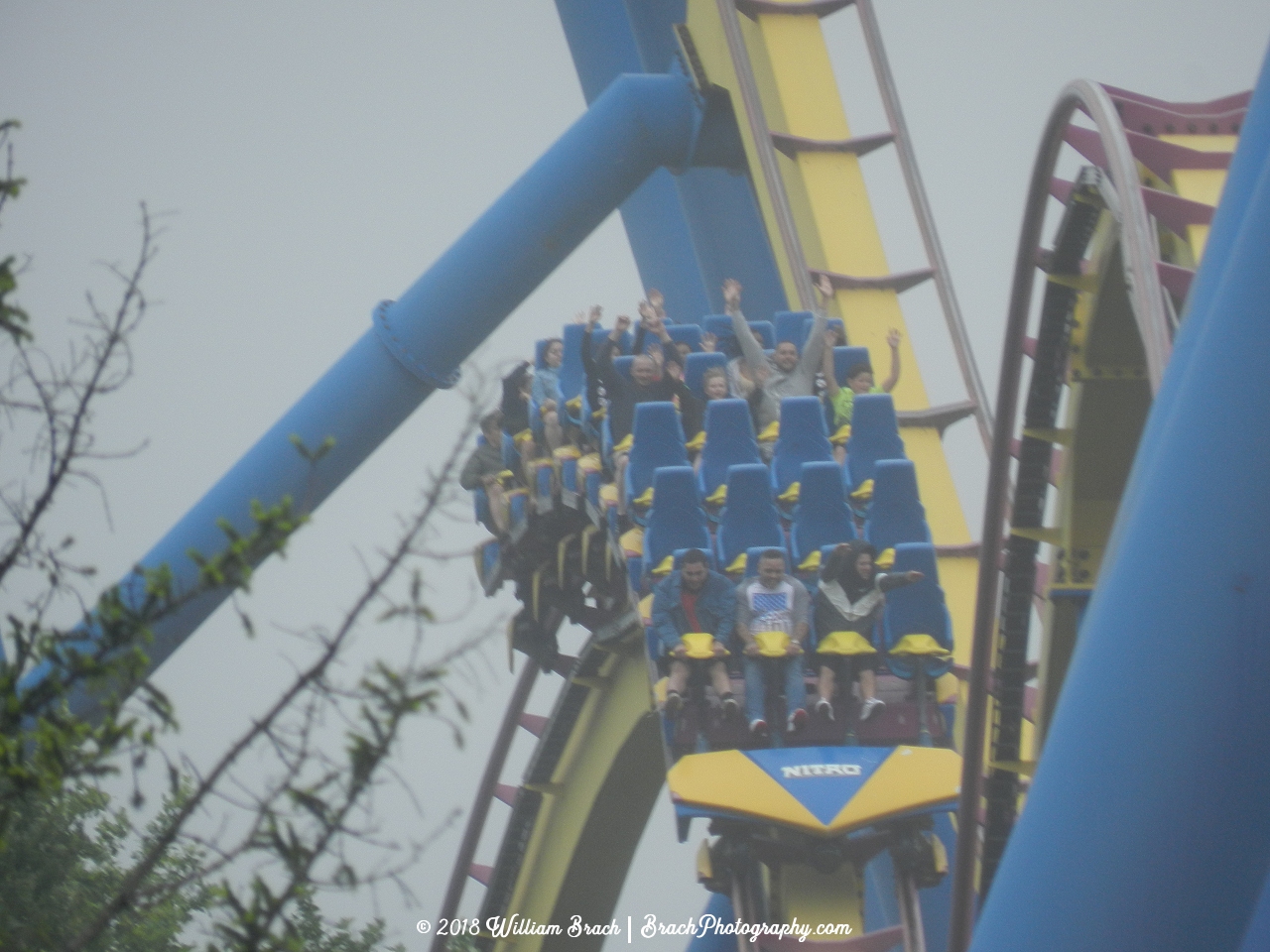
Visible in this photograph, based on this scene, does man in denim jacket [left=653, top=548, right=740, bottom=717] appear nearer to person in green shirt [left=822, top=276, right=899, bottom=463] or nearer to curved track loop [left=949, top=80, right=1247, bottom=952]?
curved track loop [left=949, top=80, right=1247, bottom=952]

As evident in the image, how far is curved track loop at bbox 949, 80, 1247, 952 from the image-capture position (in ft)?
17.5

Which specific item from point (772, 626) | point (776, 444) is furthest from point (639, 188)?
point (772, 626)

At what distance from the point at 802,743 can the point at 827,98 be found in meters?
5.64

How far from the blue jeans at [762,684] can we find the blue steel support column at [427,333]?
4.59 metres

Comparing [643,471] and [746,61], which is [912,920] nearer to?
[643,471]

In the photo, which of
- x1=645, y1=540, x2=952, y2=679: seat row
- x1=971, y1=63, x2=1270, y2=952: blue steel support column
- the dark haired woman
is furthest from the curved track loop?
x1=971, y1=63, x2=1270, y2=952: blue steel support column

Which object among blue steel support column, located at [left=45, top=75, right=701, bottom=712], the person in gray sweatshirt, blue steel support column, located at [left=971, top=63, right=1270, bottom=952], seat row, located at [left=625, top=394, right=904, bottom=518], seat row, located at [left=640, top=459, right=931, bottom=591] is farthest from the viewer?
blue steel support column, located at [left=45, top=75, right=701, bottom=712]

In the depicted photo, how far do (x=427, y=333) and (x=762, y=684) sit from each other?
4.81m

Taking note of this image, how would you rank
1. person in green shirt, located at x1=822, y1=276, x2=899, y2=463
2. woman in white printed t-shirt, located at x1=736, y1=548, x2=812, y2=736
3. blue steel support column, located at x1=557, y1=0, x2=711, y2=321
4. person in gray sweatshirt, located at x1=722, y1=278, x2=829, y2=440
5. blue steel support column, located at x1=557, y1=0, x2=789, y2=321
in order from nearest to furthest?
woman in white printed t-shirt, located at x1=736, y1=548, x2=812, y2=736 < person in green shirt, located at x1=822, y1=276, x2=899, y2=463 < person in gray sweatshirt, located at x1=722, y1=278, x2=829, y2=440 < blue steel support column, located at x1=557, y1=0, x2=789, y2=321 < blue steel support column, located at x1=557, y1=0, x2=711, y2=321

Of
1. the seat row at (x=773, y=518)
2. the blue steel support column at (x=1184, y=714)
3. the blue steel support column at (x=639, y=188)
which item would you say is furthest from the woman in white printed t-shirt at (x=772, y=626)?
the blue steel support column at (x=639, y=188)

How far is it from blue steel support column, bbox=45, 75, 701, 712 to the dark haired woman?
4623mm

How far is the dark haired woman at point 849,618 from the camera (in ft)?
22.8

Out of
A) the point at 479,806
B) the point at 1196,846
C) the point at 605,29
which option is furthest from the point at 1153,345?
the point at 605,29

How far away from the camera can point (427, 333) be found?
36.6 feet
